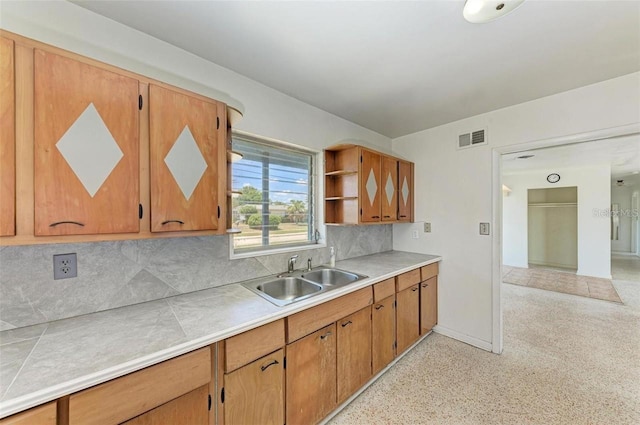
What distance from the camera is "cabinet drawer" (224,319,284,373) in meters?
1.21

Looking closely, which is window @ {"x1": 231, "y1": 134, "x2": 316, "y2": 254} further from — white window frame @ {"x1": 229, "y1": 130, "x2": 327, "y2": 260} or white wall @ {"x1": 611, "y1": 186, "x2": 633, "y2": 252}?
white wall @ {"x1": 611, "y1": 186, "x2": 633, "y2": 252}

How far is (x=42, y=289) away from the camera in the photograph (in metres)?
1.20

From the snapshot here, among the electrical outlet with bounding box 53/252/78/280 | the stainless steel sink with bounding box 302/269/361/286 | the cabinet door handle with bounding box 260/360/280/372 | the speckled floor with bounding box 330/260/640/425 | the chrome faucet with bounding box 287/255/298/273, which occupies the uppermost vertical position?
the electrical outlet with bounding box 53/252/78/280

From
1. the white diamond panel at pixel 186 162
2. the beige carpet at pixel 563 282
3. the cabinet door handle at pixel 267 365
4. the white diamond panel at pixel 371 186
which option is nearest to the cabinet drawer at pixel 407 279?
the white diamond panel at pixel 371 186

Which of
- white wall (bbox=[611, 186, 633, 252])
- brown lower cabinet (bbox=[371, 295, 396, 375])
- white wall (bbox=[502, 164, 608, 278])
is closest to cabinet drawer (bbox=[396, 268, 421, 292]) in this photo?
brown lower cabinet (bbox=[371, 295, 396, 375])

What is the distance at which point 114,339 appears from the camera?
1.07 metres

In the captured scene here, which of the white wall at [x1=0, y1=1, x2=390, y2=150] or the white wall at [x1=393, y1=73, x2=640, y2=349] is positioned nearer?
the white wall at [x1=0, y1=1, x2=390, y2=150]

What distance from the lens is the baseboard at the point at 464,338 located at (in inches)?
102

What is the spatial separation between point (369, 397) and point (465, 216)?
2118 millimetres

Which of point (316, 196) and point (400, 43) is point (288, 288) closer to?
point (316, 196)

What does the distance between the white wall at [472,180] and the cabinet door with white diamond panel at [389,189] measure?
48 centimetres

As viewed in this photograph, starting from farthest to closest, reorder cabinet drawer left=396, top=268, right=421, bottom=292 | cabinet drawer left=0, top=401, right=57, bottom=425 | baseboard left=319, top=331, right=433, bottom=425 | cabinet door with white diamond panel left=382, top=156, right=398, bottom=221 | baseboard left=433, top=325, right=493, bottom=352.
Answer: cabinet door with white diamond panel left=382, top=156, right=398, bottom=221, baseboard left=433, top=325, right=493, bottom=352, cabinet drawer left=396, top=268, right=421, bottom=292, baseboard left=319, top=331, right=433, bottom=425, cabinet drawer left=0, top=401, right=57, bottom=425

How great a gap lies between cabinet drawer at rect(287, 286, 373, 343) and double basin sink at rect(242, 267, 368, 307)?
0.37 ft

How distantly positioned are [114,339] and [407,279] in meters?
2.28
